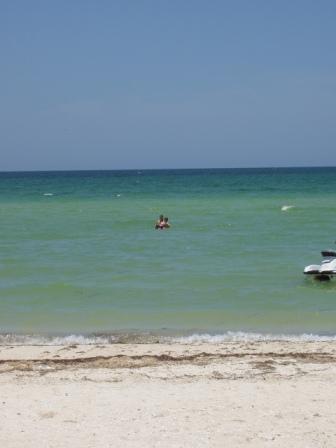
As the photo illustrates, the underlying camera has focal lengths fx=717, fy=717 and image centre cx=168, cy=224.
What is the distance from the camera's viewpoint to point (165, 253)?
66.8 feet

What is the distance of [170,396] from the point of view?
25.7ft

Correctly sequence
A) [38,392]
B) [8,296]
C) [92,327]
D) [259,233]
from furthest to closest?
[259,233]
[8,296]
[92,327]
[38,392]

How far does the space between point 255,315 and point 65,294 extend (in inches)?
164


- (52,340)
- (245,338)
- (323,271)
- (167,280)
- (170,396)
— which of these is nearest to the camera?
(170,396)

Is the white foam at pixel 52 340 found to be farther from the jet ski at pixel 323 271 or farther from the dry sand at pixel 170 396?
the jet ski at pixel 323 271

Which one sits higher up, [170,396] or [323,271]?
[323,271]

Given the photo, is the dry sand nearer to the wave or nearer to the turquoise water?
the wave

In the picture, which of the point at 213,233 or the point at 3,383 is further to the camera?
the point at 213,233

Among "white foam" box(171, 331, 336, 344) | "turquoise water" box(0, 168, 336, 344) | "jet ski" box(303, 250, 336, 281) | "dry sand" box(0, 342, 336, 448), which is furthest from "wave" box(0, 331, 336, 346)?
"jet ski" box(303, 250, 336, 281)

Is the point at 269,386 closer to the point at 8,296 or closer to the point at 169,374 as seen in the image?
the point at 169,374

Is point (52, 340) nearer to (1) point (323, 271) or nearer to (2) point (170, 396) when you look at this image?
(2) point (170, 396)

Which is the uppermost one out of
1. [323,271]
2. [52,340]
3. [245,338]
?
[323,271]

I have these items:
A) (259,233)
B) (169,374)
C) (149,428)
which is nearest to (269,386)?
(169,374)

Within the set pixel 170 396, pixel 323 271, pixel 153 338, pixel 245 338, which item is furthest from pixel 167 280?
pixel 170 396
